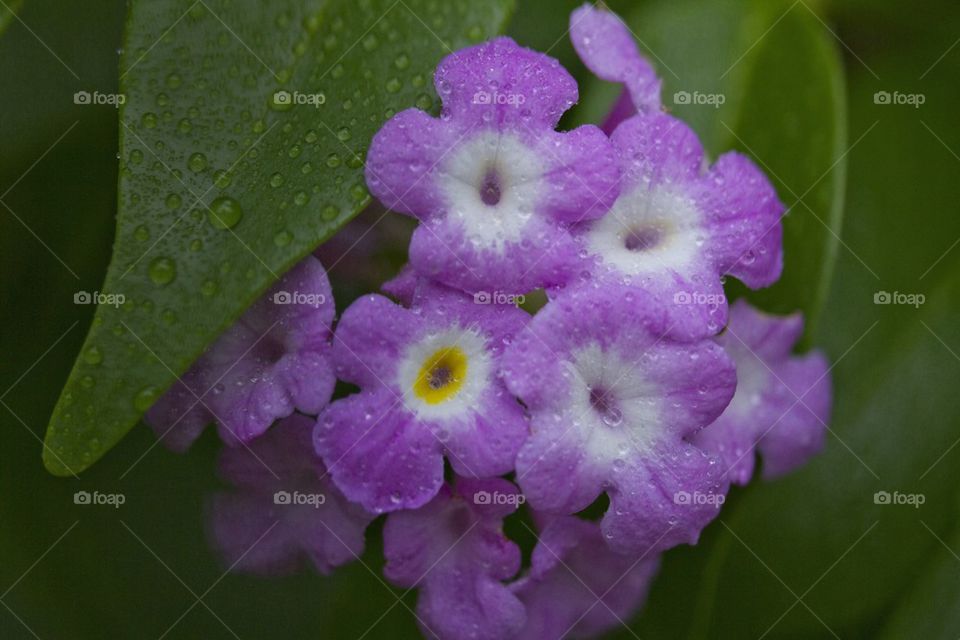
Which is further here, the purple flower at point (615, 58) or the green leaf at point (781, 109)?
the green leaf at point (781, 109)

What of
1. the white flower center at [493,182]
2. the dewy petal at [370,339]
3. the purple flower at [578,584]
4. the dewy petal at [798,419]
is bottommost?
the purple flower at [578,584]

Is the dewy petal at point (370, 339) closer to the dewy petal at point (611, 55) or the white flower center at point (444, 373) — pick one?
the white flower center at point (444, 373)

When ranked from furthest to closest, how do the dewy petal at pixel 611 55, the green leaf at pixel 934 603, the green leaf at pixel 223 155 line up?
the green leaf at pixel 934 603 < the dewy petal at pixel 611 55 < the green leaf at pixel 223 155

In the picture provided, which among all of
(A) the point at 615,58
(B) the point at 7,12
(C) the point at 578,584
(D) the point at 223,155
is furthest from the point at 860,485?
(B) the point at 7,12

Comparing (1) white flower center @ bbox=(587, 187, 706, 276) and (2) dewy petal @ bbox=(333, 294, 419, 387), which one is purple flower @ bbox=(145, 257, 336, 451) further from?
(1) white flower center @ bbox=(587, 187, 706, 276)

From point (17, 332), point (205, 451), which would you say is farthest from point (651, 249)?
point (17, 332)

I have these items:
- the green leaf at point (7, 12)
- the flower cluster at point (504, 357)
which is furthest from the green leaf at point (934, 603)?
the green leaf at point (7, 12)

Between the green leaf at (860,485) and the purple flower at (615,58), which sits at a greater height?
the purple flower at (615,58)

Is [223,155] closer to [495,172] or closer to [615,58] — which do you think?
[495,172]
